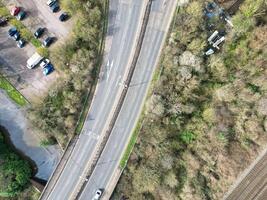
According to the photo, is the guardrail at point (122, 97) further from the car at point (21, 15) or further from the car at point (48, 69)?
the car at point (21, 15)

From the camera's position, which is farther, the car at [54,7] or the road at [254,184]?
the car at [54,7]

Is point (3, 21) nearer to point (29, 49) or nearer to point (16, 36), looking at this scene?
point (16, 36)

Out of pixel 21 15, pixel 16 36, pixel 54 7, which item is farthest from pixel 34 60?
pixel 54 7

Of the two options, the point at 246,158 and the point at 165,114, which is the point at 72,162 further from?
the point at 246,158

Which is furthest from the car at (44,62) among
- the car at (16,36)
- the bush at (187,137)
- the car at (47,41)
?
the bush at (187,137)

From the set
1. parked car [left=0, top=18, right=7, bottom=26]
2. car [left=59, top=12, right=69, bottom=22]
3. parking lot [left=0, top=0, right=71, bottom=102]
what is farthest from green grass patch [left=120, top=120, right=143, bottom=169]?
parked car [left=0, top=18, right=7, bottom=26]

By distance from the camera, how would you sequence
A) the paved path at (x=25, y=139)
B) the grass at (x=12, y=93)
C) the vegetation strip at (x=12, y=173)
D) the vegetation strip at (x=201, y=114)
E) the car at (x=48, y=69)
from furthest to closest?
the grass at (x=12, y=93) → the paved path at (x=25, y=139) → the car at (x=48, y=69) → the vegetation strip at (x=12, y=173) → the vegetation strip at (x=201, y=114)

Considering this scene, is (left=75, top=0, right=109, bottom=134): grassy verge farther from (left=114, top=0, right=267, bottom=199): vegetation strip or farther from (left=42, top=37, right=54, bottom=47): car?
(left=114, top=0, right=267, bottom=199): vegetation strip
